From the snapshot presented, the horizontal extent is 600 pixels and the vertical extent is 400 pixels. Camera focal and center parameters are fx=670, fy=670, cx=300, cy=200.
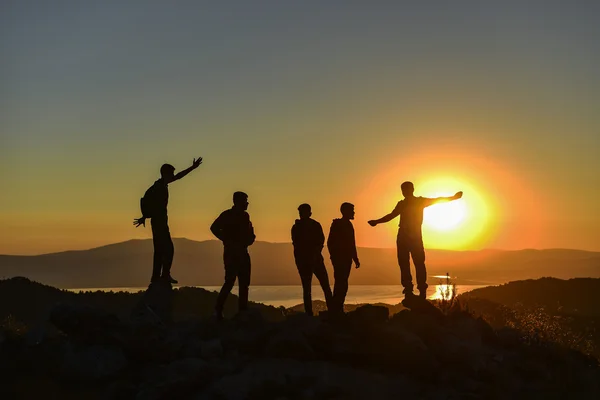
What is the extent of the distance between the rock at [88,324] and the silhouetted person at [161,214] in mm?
1805

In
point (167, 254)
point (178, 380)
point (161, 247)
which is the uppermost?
point (161, 247)

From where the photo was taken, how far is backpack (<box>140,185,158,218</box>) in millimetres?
13664

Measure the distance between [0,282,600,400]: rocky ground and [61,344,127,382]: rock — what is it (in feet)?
0.05

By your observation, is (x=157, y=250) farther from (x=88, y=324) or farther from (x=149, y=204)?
(x=88, y=324)

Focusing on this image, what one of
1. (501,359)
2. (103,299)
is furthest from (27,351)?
(103,299)

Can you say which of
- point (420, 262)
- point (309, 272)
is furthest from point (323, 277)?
point (420, 262)

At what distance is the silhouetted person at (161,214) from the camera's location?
13.7 metres

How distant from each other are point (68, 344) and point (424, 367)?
6.15 m

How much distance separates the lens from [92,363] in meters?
11.0

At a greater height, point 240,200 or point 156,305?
point 240,200

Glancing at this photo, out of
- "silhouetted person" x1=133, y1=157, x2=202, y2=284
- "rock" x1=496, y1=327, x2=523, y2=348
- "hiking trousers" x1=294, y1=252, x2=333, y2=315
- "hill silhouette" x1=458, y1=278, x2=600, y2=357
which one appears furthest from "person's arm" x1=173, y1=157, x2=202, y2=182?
"hill silhouette" x1=458, y1=278, x2=600, y2=357

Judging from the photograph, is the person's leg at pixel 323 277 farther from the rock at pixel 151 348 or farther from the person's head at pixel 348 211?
the rock at pixel 151 348

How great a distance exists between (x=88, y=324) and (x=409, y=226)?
6834mm

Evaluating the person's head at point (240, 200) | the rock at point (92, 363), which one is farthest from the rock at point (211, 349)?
the person's head at point (240, 200)
